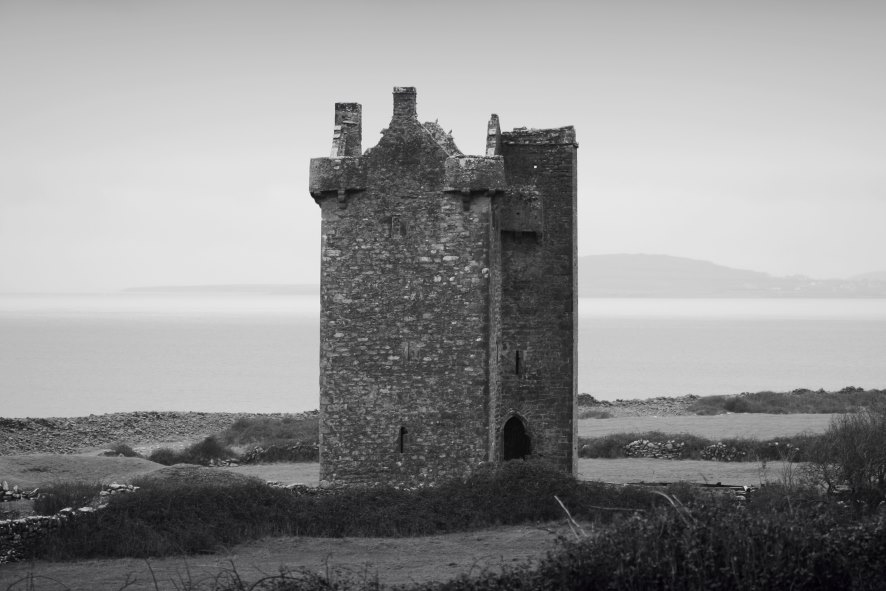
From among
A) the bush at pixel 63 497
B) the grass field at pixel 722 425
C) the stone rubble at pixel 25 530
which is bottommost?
the stone rubble at pixel 25 530

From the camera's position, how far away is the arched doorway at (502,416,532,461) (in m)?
25.2

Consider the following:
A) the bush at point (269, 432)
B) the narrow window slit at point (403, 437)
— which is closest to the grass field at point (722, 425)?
the bush at point (269, 432)

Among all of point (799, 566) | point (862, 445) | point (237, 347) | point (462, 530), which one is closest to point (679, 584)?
point (799, 566)

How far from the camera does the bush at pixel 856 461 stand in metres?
21.3

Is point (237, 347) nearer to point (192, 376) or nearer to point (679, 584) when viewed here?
point (192, 376)

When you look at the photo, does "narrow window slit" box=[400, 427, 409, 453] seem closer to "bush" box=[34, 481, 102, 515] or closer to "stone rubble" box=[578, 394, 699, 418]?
"bush" box=[34, 481, 102, 515]

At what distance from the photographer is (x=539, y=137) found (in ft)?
82.7

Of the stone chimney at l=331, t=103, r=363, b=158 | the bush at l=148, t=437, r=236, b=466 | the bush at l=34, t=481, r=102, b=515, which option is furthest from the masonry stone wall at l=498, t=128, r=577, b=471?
the bush at l=148, t=437, r=236, b=466

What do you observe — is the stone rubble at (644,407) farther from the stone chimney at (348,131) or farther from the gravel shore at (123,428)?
the stone chimney at (348,131)

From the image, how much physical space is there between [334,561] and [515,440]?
807cm

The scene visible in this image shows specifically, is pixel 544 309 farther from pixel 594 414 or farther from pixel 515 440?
pixel 594 414

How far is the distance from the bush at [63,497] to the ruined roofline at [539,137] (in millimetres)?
11397

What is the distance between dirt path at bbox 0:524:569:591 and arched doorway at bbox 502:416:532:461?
4.90 meters

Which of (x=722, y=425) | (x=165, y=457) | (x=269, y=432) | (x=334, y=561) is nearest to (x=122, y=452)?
(x=165, y=457)
